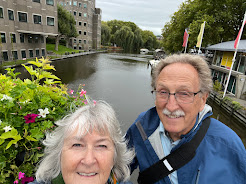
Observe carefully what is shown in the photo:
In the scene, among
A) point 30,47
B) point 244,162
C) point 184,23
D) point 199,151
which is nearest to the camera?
point 244,162

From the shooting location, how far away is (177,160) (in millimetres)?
1833

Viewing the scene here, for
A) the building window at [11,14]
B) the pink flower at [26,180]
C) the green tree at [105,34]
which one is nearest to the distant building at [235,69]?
the pink flower at [26,180]

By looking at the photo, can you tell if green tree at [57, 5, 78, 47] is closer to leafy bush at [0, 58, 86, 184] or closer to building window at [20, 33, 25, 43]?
building window at [20, 33, 25, 43]

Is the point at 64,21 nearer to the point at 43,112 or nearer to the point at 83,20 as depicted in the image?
the point at 83,20

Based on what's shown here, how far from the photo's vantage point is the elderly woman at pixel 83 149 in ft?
→ 4.50

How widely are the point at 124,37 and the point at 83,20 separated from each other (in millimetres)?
21196

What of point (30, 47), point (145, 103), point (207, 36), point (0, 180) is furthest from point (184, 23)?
point (0, 180)

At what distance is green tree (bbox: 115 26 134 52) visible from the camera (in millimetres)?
67688

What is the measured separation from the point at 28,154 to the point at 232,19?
25.8 metres

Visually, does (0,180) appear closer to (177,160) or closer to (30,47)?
(177,160)

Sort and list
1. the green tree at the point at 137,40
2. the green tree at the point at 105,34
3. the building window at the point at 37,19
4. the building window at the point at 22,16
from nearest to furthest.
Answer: the building window at the point at 22,16 < the building window at the point at 37,19 < the green tree at the point at 105,34 < the green tree at the point at 137,40

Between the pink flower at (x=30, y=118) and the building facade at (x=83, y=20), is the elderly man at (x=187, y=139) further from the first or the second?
the building facade at (x=83, y=20)

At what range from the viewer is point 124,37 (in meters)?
67.9

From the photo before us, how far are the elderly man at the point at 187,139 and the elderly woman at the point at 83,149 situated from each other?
591mm
